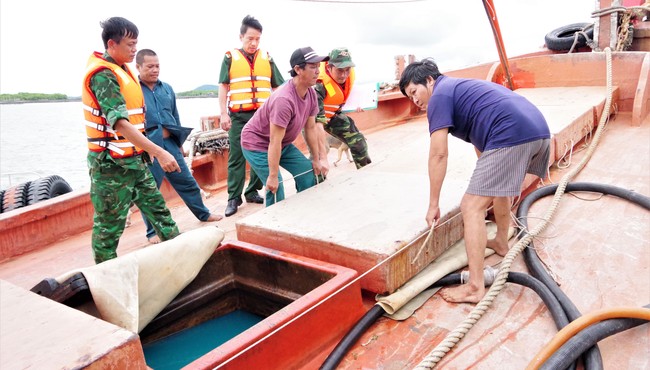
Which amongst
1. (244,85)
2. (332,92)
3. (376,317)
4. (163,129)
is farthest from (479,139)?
(163,129)

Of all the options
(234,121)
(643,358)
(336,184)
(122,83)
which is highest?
(122,83)

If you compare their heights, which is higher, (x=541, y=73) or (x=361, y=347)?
(x=541, y=73)

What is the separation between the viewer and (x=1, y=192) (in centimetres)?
539

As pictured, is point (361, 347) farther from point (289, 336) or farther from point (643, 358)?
point (643, 358)

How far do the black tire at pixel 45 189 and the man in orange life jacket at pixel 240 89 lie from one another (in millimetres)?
2123

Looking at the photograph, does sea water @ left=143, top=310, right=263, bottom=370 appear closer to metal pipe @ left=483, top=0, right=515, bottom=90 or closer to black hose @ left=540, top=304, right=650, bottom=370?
black hose @ left=540, top=304, right=650, bottom=370

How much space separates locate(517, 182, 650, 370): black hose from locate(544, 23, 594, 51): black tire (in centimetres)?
539

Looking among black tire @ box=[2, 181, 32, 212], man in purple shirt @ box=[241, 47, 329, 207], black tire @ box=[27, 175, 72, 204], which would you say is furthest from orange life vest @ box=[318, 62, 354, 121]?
black tire @ box=[2, 181, 32, 212]

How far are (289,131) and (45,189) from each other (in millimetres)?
Answer: 3245

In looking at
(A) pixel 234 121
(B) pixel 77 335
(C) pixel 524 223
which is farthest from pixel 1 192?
(C) pixel 524 223

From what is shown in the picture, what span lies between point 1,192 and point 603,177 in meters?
6.41

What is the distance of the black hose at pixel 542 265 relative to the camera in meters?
1.86

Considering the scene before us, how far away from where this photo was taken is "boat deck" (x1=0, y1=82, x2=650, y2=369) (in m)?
2.09

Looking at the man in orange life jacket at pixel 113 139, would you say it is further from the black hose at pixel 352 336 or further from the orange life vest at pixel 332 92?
the orange life vest at pixel 332 92
